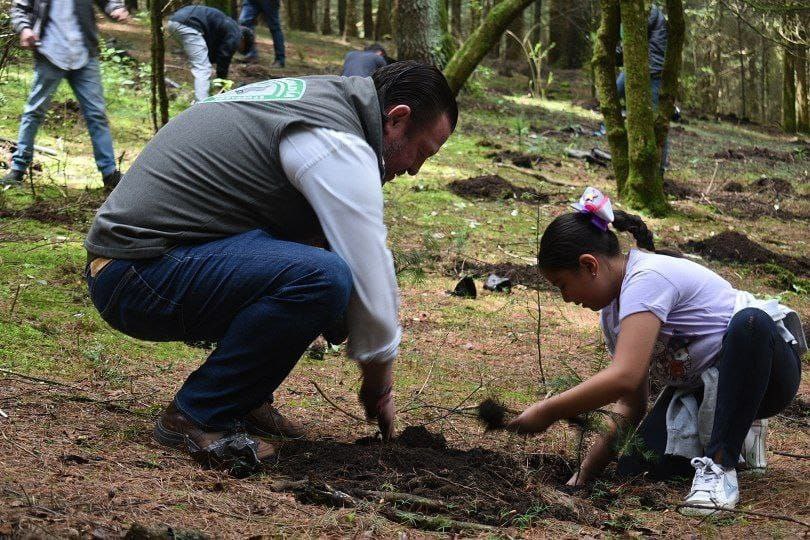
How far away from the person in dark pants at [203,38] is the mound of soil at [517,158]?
11.9 ft

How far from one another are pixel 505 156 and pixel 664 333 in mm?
8332

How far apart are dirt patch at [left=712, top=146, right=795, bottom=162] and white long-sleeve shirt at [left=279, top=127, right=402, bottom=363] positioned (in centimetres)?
1327

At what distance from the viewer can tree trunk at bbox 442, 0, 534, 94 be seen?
11.1 metres

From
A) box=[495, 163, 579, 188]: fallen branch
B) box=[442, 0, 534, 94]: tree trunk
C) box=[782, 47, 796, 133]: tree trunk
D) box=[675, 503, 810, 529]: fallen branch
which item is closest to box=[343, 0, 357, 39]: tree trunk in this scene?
box=[782, 47, 796, 133]: tree trunk

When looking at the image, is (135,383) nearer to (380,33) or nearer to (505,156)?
(505,156)

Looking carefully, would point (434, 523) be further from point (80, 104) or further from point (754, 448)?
point (80, 104)

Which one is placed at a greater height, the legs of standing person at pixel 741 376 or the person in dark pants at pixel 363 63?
→ the person in dark pants at pixel 363 63

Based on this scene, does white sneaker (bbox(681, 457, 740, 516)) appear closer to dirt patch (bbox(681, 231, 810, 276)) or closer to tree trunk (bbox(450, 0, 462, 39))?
dirt patch (bbox(681, 231, 810, 276))

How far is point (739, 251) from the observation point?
26.8 ft

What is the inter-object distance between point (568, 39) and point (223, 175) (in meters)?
22.1

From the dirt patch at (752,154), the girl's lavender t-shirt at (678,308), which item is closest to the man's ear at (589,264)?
the girl's lavender t-shirt at (678,308)

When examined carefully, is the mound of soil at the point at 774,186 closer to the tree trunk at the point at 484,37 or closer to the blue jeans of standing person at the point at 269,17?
the tree trunk at the point at 484,37

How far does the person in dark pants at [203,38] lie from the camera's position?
10.6 meters

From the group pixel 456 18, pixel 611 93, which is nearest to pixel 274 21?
pixel 611 93
